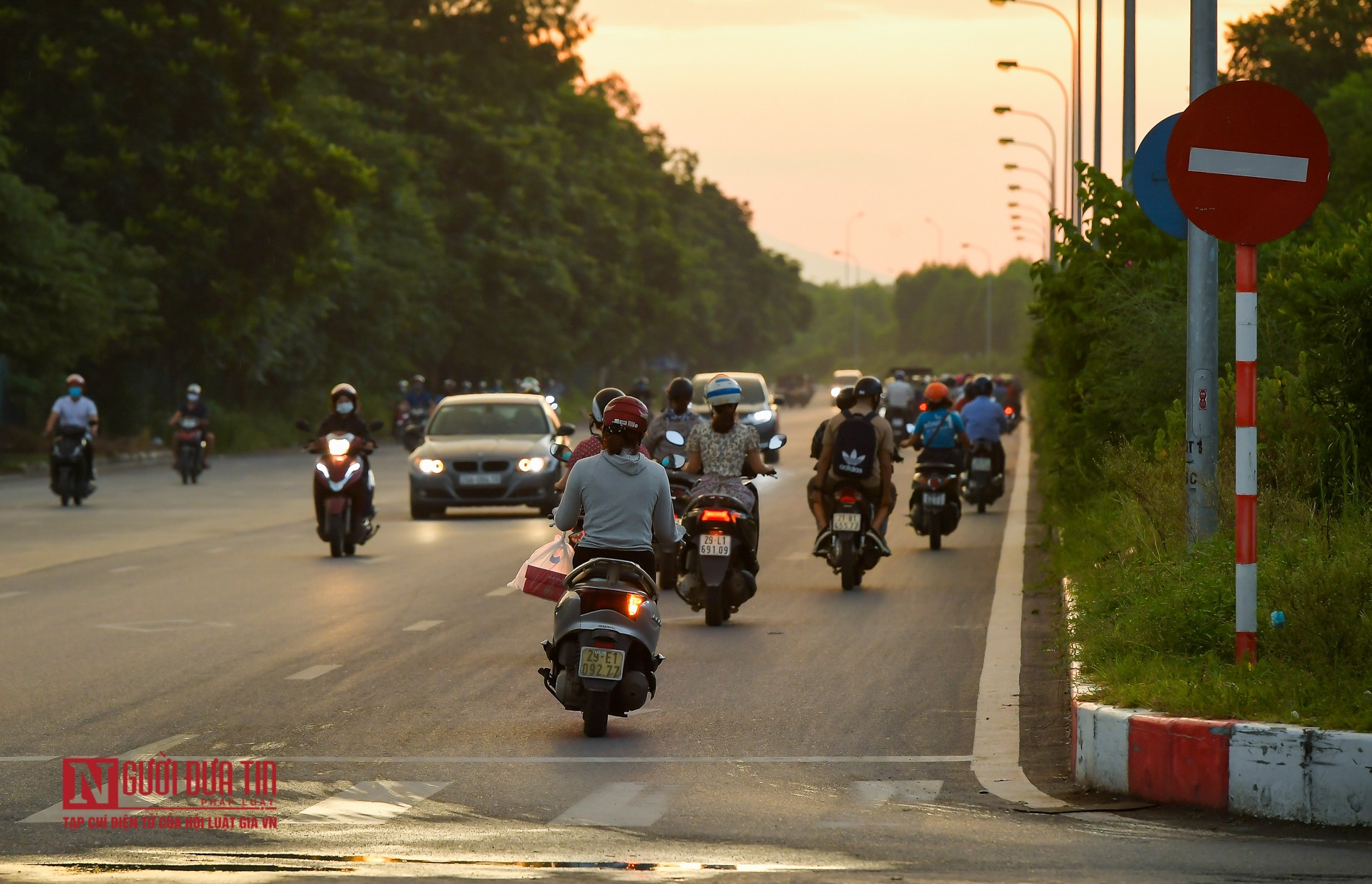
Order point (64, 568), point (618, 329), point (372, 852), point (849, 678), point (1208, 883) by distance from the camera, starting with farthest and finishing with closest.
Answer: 1. point (618, 329)
2. point (64, 568)
3. point (849, 678)
4. point (372, 852)
5. point (1208, 883)

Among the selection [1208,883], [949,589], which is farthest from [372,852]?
[949,589]

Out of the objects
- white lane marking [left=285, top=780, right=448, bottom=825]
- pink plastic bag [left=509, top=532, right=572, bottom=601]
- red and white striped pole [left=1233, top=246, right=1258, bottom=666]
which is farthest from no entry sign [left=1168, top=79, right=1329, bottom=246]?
white lane marking [left=285, top=780, right=448, bottom=825]

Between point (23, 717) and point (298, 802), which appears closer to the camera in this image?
point (298, 802)

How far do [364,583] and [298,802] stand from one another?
31.1ft

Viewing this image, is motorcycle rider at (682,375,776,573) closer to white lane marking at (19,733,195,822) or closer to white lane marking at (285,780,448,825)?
white lane marking at (19,733,195,822)

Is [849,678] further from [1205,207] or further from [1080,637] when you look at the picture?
[1205,207]

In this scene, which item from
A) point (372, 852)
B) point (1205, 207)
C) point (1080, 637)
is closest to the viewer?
point (372, 852)

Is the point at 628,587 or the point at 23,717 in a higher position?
the point at 628,587

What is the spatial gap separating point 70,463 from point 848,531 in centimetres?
1497

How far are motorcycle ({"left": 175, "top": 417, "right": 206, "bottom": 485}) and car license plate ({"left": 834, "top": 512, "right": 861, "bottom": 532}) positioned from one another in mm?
19638

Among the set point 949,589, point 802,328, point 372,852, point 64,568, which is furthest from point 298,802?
point 802,328

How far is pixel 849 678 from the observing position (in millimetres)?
11320

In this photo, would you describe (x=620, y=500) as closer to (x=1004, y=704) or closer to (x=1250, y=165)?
(x=1004, y=704)

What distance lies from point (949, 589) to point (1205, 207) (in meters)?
8.11
